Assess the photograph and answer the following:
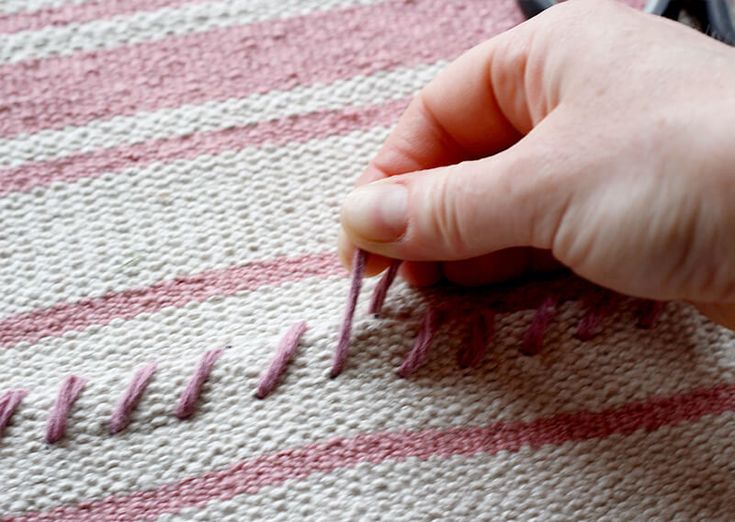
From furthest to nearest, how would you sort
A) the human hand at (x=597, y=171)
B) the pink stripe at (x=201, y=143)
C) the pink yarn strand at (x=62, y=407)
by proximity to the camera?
1. the pink stripe at (x=201, y=143)
2. the pink yarn strand at (x=62, y=407)
3. the human hand at (x=597, y=171)

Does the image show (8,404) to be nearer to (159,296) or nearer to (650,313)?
(159,296)

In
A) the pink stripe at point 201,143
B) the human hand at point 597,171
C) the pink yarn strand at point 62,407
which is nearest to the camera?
the human hand at point 597,171

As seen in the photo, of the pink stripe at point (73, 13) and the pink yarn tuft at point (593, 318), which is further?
the pink stripe at point (73, 13)

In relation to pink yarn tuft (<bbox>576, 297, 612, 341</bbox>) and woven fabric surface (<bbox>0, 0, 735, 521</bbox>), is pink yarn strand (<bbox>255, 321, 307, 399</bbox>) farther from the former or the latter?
pink yarn tuft (<bbox>576, 297, 612, 341</bbox>)

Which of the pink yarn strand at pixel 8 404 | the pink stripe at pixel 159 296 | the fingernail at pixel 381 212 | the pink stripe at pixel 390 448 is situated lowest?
the pink stripe at pixel 390 448

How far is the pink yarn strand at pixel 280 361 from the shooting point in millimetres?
514

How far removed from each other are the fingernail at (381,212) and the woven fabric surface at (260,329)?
7 cm

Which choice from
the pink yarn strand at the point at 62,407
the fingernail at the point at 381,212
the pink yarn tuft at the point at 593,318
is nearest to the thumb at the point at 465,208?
the fingernail at the point at 381,212

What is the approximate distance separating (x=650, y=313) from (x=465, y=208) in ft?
0.59

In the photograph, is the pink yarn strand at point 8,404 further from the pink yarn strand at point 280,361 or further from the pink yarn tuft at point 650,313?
the pink yarn tuft at point 650,313

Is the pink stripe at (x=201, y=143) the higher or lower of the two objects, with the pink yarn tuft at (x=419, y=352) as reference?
higher

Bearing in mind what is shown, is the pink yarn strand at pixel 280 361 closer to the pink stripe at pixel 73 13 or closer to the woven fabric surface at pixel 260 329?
the woven fabric surface at pixel 260 329

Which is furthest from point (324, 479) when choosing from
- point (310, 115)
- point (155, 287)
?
point (310, 115)

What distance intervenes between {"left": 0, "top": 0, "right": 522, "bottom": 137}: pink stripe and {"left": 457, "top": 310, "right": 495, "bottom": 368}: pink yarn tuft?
247mm
